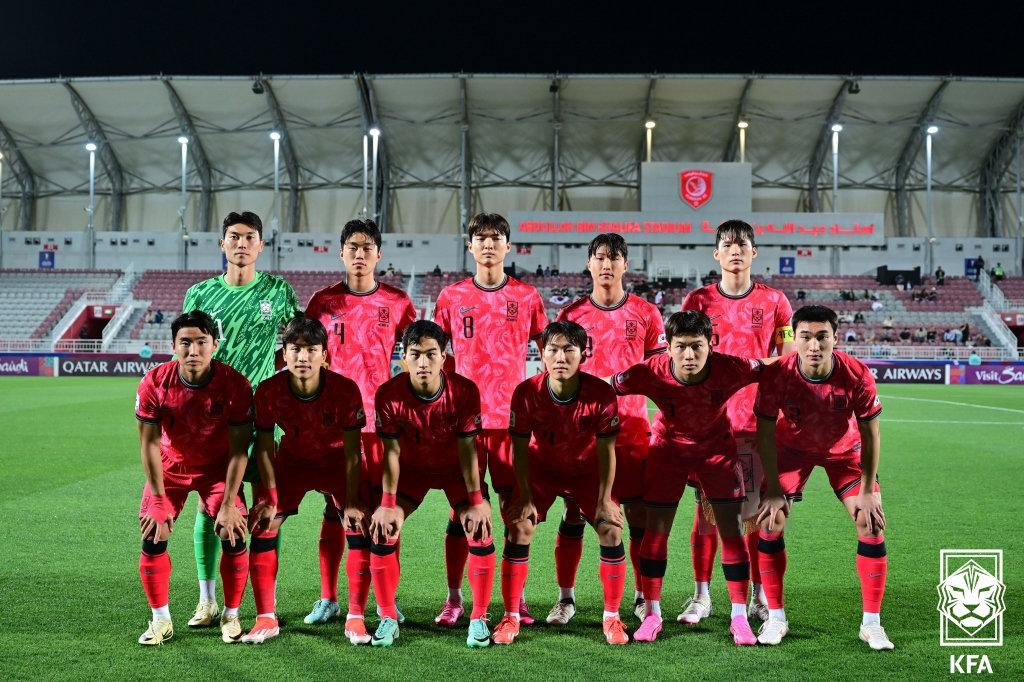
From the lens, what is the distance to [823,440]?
430 cm

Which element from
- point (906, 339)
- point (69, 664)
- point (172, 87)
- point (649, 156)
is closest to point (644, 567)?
point (69, 664)

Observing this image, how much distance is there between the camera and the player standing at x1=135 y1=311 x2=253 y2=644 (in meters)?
4.15

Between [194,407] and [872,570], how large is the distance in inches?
146

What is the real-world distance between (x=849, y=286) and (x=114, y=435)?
3179 cm

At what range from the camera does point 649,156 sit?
36.2 metres

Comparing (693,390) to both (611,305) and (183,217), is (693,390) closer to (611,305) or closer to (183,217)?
(611,305)

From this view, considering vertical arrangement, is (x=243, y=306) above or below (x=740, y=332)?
above

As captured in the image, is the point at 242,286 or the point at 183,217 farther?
the point at 183,217

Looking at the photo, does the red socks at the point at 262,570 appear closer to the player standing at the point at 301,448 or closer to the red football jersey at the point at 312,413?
the player standing at the point at 301,448

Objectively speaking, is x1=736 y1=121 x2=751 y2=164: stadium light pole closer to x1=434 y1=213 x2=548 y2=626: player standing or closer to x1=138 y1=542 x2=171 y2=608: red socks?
x1=434 y1=213 x2=548 y2=626: player standing

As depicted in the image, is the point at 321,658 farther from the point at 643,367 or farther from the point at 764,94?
the point at 764,94

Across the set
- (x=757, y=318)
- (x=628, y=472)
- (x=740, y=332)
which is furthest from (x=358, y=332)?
(x=757, y=318)

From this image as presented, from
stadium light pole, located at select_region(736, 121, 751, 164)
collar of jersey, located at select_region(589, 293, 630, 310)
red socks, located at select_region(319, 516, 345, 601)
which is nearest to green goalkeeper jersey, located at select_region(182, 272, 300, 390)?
red socks, located at select_region(319, 516, 345, 601)

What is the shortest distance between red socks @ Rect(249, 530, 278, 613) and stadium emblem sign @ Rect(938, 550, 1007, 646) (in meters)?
3.54
